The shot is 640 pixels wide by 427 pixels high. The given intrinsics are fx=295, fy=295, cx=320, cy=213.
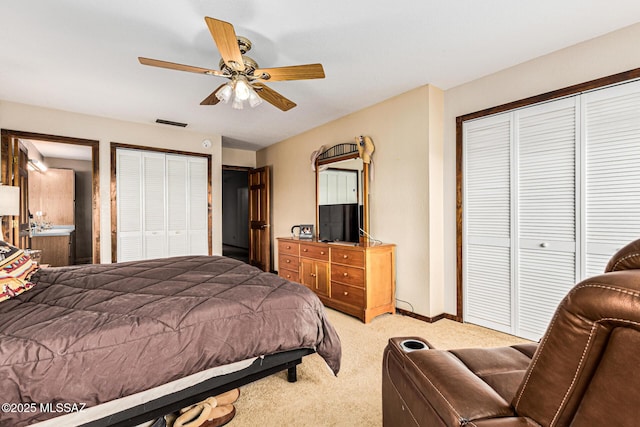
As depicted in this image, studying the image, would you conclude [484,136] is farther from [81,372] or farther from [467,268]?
[81,372]

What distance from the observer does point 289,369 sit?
6.72ft

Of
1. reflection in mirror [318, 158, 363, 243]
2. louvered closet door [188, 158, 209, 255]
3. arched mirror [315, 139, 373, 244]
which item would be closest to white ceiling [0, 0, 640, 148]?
arched mirror [315, 139, 373, 244]

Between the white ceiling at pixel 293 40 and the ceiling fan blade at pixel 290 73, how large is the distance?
30 centimetres

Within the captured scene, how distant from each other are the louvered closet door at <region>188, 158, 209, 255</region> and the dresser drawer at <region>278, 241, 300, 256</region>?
140 cm

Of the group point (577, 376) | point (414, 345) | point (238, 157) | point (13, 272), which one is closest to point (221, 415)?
point (414, 345)

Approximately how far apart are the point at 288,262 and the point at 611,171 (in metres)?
3.58

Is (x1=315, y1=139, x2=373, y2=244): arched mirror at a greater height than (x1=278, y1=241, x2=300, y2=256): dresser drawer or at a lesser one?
greater

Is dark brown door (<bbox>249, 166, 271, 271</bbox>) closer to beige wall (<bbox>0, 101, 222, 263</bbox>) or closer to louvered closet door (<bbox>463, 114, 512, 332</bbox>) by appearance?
beige wall (<bbox>0, 101, 222, 263</bbox>)

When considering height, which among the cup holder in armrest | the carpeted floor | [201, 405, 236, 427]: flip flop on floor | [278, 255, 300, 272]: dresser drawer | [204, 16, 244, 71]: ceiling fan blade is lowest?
the carpeted floor

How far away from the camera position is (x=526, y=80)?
8.86 feet

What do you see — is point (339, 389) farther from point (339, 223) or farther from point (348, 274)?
point (339, 223)

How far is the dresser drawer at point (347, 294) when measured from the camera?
3260mm

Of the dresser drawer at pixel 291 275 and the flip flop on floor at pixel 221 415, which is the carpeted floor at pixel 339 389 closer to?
the flip flop on floor at pixel 221 415

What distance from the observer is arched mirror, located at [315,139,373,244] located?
379 centimetres
